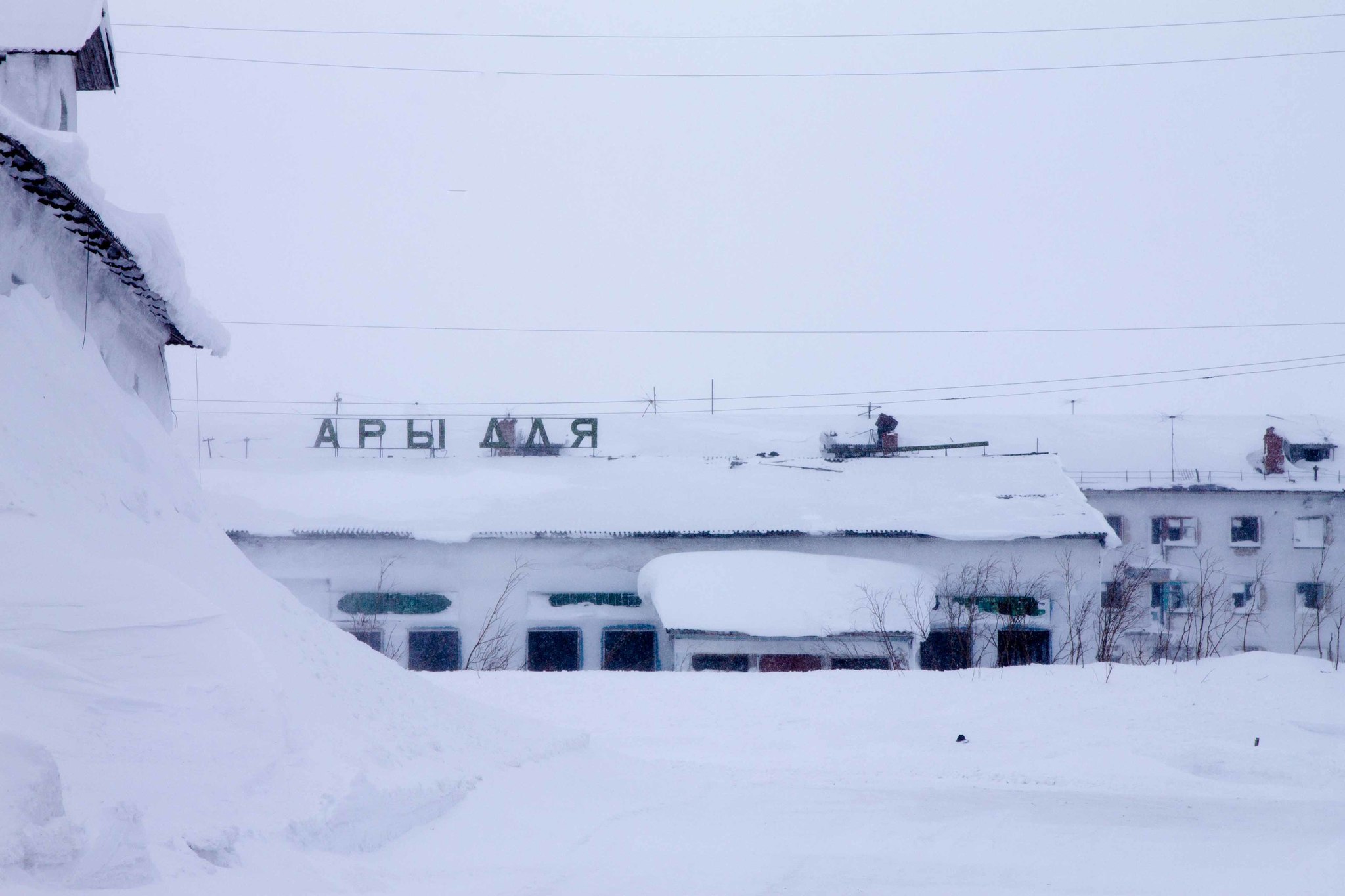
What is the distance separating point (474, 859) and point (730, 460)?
26197 mm

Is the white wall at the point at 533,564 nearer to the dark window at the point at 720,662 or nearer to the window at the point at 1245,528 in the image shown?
the dark window at the point at 720,662

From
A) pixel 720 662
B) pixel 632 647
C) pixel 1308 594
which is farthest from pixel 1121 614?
pixel 1308 594

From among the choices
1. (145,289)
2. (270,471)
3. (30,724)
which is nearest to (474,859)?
(30,724)

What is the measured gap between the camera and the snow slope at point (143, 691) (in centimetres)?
441

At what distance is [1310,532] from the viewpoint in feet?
124

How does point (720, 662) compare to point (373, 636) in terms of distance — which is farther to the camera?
point (373, 636)

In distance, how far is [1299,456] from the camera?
42.5 meters

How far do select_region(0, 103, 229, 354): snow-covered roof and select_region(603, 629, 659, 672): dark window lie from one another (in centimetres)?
1690

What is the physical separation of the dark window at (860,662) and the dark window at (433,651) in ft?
30.7

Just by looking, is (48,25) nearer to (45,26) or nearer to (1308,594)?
(45,26)

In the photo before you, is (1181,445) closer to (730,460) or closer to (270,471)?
(730,460)

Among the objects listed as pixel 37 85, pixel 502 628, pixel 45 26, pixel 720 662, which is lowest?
pixel 720 662

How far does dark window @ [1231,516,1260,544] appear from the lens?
124 ft

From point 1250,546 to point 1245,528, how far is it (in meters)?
0.75
